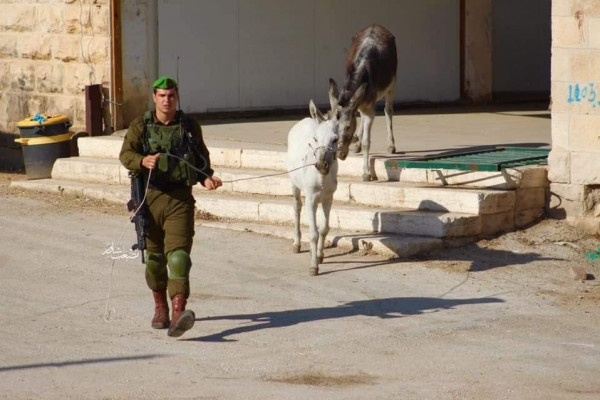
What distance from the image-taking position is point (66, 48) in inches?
693

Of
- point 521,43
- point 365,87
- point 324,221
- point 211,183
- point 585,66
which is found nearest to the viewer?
point 211,183

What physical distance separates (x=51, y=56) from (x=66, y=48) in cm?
37

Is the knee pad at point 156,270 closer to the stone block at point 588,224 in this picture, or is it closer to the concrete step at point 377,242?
the concrete step at point 377,242

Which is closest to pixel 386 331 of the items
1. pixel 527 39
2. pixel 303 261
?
pixel 303 261

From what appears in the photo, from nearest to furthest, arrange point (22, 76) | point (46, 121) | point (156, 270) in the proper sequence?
point (156, 270), point (46, 121), point (22, 76)

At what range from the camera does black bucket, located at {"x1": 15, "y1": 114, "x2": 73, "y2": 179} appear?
16.5 m

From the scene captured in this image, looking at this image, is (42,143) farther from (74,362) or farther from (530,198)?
(74,362)

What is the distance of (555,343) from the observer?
350 inches

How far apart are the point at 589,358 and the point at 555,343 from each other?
1.48 feet

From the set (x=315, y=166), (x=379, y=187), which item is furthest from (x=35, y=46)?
(x=315, y=166)

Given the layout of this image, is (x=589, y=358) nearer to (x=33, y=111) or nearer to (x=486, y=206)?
(x=486, y=206)

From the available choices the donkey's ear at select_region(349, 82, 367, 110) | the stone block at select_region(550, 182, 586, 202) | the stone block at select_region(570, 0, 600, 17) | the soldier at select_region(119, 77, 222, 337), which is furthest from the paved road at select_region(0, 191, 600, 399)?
the stone block at select_region(570, 0, 600, 17)

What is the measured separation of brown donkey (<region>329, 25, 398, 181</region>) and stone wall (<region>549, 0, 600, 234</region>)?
204 cm

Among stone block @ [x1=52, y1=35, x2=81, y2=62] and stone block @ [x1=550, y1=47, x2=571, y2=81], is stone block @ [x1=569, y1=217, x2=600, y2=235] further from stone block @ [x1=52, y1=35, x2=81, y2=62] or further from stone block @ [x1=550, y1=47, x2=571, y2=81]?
stone block @ [x1=52, y1=35, x2=81, y2=62]
